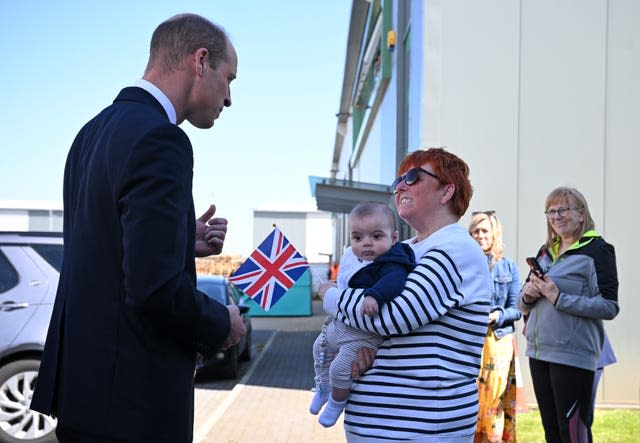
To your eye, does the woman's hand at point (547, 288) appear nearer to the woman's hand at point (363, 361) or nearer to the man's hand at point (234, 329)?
the woman's hand at point (363, 361)

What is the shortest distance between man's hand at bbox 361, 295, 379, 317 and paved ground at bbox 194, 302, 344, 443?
4.83 meters

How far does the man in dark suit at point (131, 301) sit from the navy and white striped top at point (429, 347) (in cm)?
69

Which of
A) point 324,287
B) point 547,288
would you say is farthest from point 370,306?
point 547,288

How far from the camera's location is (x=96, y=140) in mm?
2375

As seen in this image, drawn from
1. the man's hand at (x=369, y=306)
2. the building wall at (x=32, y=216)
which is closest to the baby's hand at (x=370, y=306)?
Answer: the man's hand at (x=369, y=306)

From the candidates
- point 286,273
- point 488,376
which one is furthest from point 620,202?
point 286,273

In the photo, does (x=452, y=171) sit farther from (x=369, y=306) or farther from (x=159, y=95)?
(x=159, y=95)

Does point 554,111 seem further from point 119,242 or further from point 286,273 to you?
point 119,242

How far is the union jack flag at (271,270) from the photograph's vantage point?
432cm

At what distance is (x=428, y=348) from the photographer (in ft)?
9.28

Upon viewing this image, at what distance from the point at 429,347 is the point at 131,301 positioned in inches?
46.5

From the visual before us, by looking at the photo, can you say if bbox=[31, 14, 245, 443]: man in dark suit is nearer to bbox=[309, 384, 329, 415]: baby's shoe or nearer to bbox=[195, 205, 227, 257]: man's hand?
bbox=[195, 205, 227, 257]: man's hand

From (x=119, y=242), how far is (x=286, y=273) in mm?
2200

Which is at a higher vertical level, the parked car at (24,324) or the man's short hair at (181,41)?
the man's short hair at (181,41)
